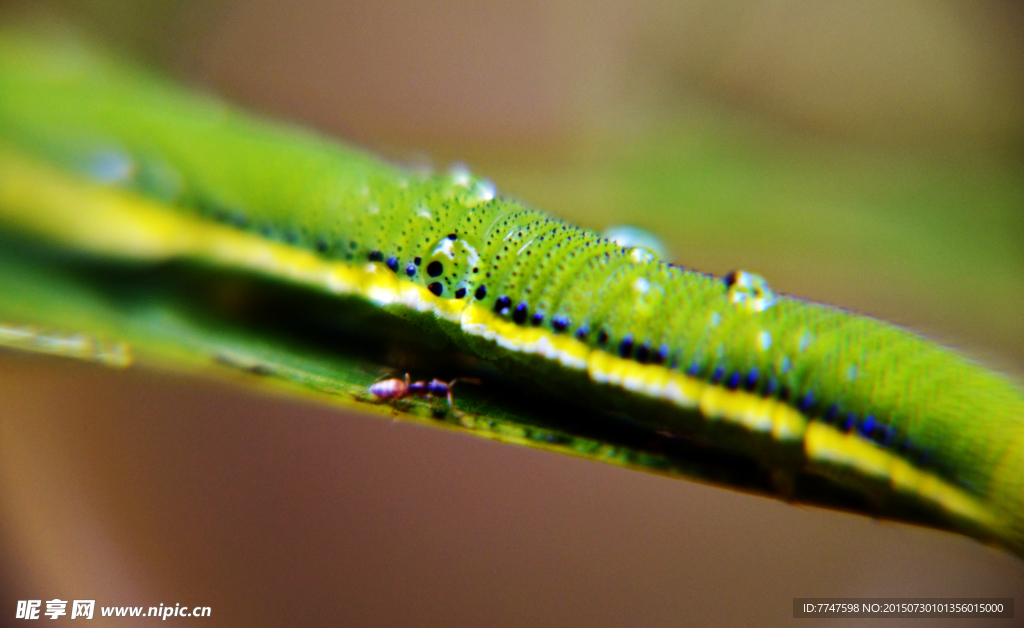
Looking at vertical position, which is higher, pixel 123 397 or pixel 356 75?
pixel 356 75

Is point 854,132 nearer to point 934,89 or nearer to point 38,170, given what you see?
point 934,89

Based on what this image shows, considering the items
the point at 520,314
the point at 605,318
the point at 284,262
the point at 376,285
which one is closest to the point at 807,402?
the point at 605,318

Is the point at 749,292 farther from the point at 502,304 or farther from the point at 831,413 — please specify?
the point at 502,304

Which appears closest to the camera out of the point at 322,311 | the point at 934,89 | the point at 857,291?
the point at 322,311

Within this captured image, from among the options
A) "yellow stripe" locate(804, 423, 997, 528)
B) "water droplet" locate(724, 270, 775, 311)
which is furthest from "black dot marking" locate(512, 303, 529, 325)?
"yellow stripe" locate(804, 423, 997, 528)

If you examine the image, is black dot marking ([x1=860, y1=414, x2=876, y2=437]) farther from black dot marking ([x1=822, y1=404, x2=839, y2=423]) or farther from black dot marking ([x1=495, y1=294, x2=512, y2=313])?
black dot marking ([x1=495, y1=294, x2=512, y2=313])

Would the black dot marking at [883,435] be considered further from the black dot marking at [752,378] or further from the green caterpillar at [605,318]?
the black dot marking at [752,378]

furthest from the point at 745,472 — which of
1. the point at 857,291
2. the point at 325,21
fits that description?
the point at 325,21

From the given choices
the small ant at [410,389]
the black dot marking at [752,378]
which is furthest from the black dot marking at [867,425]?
the small ant at [410,389]
